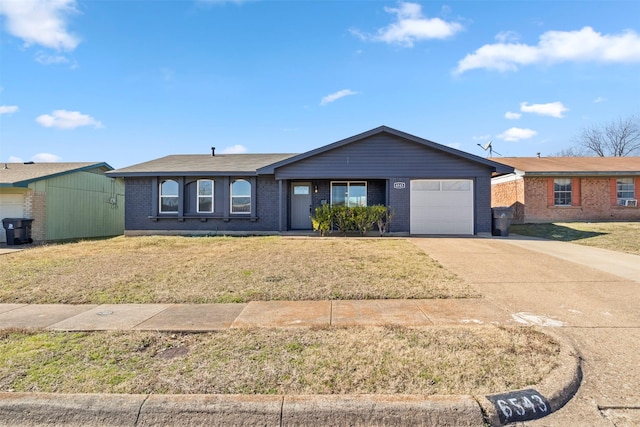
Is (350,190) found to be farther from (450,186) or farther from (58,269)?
(58,269)

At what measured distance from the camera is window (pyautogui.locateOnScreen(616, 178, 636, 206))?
19000 mm

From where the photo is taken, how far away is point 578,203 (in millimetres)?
18938

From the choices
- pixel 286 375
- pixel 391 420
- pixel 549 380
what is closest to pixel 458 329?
pixel 549 380

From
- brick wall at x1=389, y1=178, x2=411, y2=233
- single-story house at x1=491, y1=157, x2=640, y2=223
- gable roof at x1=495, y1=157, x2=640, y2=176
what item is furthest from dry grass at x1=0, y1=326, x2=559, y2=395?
gable roof at x1=495, y1=157, x2=640, y2=176

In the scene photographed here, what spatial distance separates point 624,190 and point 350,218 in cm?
1610

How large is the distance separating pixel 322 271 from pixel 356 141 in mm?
8510

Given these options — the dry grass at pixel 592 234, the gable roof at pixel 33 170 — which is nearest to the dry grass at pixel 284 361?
the dry grass at pixel 592 234

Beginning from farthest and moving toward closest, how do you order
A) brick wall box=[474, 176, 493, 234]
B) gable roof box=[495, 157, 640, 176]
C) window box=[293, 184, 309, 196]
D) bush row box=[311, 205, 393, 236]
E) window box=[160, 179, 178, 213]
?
gable roof box=[495, 157, 640, 176] < window box=[293, 184, 309, 196] < window box=[160, 179, 178, 213] < brick wall box=[474, 176, 493, 234] < bush row box=[311, 205, 393, 236]

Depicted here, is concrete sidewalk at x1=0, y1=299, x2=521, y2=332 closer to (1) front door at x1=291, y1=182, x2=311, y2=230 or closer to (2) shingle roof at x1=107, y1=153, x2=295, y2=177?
(2) shingle roof at x1=107, y1=153, x2=295, y2=177

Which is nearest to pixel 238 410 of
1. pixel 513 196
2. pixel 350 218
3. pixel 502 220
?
pixel 350 218

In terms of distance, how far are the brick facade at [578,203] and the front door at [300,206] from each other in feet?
38.7

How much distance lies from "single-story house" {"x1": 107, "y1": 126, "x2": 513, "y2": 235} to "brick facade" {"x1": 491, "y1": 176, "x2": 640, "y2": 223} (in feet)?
19.6

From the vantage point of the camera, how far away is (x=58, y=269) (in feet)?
25.6

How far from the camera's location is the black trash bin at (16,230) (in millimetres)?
14086
